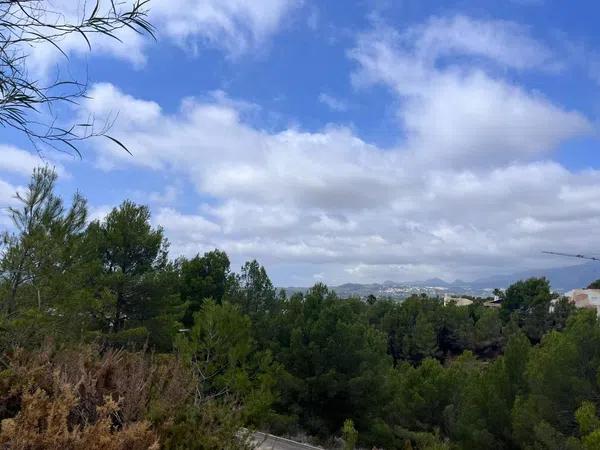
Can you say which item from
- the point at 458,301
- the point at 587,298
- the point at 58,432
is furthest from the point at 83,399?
the point at 458,301

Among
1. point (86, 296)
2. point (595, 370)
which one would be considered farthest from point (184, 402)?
point (595, 370)

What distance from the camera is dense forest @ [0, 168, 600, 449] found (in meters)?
3.49

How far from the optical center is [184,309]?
1991 cm

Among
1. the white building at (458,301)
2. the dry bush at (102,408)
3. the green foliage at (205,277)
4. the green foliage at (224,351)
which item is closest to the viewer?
the dry bush at (102,408)

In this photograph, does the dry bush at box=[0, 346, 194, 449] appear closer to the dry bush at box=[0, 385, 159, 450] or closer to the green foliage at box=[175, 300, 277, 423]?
the dry bush at box=[0, 385, 159, 450]

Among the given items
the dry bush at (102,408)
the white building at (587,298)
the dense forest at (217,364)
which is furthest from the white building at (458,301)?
the dry bush at (102,408)

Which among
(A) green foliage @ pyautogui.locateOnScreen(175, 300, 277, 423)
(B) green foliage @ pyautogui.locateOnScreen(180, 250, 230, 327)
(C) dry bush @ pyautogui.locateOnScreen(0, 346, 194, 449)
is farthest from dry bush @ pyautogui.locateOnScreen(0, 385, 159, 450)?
(B) green foliage @ pyautogui.locateOnScreen(180, 250, 230, 327)

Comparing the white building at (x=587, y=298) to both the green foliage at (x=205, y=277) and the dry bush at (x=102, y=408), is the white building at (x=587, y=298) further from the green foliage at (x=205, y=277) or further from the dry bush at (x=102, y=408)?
the dry bush at (x=102, y=408)

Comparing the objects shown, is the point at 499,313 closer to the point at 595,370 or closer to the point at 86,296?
the point at 595,370

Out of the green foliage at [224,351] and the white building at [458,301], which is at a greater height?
the white building at [458,301]

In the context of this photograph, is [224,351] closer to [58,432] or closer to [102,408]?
[102,408]

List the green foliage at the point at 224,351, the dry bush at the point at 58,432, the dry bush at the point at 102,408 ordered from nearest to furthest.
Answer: the dry bush at the point at 58,432
the dry bush at the point at 102,408
the green foliage at the point at 224,351

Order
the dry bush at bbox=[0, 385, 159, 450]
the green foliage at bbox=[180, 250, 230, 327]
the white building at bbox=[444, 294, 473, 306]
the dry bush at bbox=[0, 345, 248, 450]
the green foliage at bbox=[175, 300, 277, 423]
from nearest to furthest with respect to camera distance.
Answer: the dry bush at bbox=[0, 385, 159, 450] → the dry bush at bbox=[0, 345, 248, 450] → the green foliage at bbox=[175, 300, 277, 423] → the green foliage at bbox=[180, 250, 230, 327] → the white building at bbox=[444, 294, 473, 306]

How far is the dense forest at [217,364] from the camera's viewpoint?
3.49m
